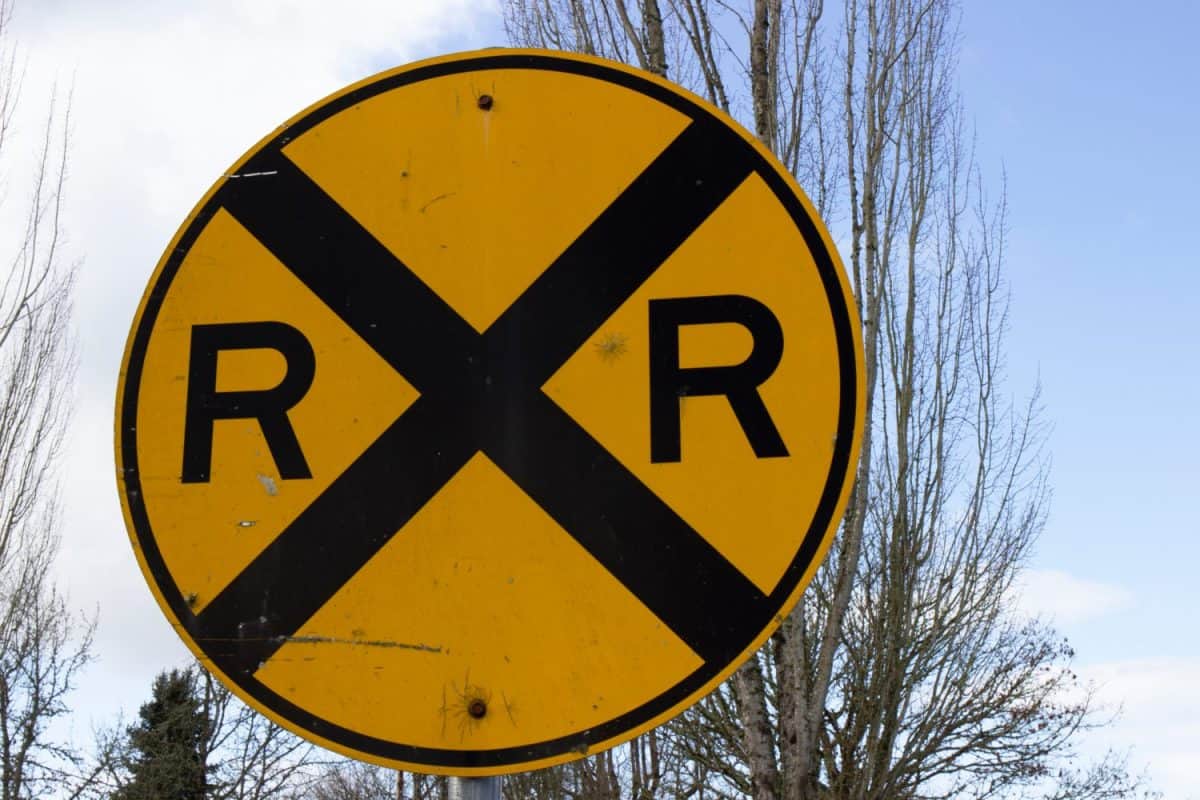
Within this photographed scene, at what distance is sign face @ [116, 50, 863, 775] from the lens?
112 cm

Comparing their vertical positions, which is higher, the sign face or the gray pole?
the sign face

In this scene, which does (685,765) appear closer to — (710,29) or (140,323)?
(710,29)

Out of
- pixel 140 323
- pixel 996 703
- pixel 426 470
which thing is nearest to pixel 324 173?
pixel 140 323

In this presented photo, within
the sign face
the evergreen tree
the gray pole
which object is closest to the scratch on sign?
the sign face

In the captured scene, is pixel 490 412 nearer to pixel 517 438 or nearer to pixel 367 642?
pixel 517 438

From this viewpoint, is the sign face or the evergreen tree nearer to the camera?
the sign face

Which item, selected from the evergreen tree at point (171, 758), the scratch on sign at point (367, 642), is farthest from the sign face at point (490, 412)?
the evergreen tree at point (171, 758)

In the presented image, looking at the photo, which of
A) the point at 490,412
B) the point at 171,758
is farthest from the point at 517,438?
the point at 171,758

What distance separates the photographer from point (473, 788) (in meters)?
1.11

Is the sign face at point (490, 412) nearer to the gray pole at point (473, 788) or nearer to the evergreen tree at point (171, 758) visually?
the gray pole at point (473, 788)

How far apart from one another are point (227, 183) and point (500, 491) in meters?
0.45

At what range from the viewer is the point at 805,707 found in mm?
7984

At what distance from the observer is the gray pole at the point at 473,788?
111 centimetres

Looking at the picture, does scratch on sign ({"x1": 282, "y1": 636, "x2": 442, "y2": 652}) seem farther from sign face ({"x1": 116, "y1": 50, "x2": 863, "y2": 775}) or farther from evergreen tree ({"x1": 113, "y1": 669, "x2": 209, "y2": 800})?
evergreen tree ({"x1": 113, "y1": 669, "x2": 209, "y2": 800})
